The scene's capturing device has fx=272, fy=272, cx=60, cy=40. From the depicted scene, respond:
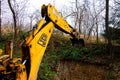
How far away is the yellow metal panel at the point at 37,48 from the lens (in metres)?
6.93

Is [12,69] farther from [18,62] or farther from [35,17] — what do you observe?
[35,17]

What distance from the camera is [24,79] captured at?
264 inches

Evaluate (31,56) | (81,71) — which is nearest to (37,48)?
(31,56)

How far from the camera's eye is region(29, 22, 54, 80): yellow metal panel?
6930 millimetres

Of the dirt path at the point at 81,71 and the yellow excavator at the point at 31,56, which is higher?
the yellow excavator at the point at 31,56

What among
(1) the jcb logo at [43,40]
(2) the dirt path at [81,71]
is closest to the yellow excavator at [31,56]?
(1) the jcb logo at [43,40]

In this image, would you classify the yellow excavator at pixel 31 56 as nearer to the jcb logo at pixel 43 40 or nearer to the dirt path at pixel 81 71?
the jcb logo at pixel 43 40

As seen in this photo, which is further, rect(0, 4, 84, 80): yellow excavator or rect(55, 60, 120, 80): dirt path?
rect(55, 60, 120, 80): dirt path

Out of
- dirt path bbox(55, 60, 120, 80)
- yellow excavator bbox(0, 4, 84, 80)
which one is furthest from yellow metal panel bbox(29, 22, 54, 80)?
dirt path bbox(55, 60, 120, 80)

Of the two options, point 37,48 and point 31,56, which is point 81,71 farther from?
point 31,56

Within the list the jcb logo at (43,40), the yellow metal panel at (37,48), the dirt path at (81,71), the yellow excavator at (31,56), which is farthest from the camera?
the dirt path at (81,71)

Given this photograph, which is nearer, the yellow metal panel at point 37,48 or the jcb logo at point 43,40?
the yellow metal panel at point 37,48

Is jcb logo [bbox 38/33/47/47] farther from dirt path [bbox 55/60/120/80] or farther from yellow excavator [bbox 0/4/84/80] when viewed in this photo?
dirt path [bbox 55/60/120/80]

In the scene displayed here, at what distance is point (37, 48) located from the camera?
707cm
